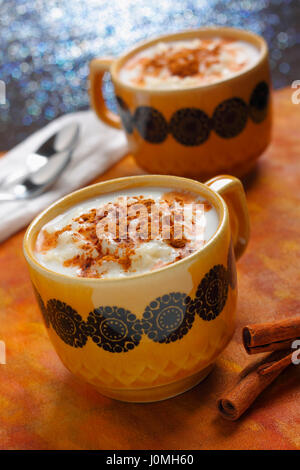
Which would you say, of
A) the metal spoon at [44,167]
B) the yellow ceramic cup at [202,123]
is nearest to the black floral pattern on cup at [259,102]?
the yellow ceramic cup at [202,123]

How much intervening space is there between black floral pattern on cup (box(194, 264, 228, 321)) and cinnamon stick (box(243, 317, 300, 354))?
0.06 meters

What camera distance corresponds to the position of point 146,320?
71 centimetres

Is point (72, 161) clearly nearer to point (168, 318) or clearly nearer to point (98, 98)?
point (98, 98)

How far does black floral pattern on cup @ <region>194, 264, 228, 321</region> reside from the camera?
0.72 metres

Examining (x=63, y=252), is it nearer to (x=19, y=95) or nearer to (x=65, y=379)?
(x=65, y=379)

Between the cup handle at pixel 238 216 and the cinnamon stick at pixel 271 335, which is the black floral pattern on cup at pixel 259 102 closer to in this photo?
the cup handle at pixel 238 216

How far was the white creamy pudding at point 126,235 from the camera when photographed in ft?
2.42

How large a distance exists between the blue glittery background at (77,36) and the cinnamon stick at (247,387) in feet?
3.34

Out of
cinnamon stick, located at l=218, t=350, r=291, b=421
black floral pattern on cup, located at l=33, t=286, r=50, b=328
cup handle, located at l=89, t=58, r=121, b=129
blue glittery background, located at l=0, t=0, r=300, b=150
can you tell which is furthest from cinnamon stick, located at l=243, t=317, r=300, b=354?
blue glittery background, located at l=0, t=0, r=300, b=150

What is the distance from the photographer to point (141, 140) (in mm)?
1212

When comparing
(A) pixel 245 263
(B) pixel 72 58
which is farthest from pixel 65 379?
(B) pixel 72 58

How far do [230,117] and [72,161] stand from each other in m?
0.40

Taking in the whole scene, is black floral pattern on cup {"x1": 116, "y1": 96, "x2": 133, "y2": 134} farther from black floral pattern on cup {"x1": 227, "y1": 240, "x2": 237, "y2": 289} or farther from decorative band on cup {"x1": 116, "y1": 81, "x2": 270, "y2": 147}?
black floral pattern on cup {"x1": 227, "y1": 240, "x2": 237, "y2": 289}

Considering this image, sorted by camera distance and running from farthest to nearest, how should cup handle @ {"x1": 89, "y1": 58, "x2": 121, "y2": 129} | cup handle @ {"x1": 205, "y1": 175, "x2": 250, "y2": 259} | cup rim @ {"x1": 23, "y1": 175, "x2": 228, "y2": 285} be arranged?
cup handle @ {"x1": 89, "y1": 58, "x2": 121, "y2": 129} → cup handle @ {"x1": 205, "y1": 175, "x2": 250, "y2": 259} → cup rim @ {"x1": 23, "y1": 175, "x2": 228, "y2": 285}
